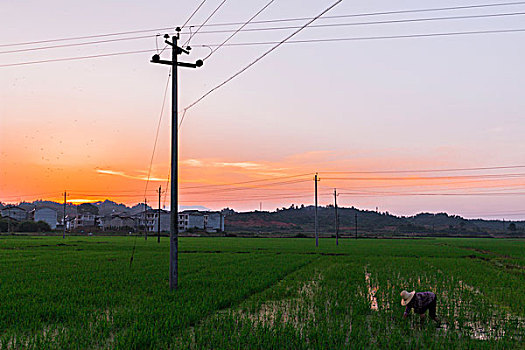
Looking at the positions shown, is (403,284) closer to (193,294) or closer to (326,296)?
(326,296)

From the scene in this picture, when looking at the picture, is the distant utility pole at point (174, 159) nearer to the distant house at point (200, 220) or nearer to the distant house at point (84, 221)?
the distant house at point (200, 220)

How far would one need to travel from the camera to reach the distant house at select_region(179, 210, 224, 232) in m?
126

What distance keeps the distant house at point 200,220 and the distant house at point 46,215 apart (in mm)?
38145

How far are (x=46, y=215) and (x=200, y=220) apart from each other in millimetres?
45871

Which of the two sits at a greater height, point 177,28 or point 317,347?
point 177,28

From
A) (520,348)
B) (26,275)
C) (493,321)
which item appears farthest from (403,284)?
(26,275)

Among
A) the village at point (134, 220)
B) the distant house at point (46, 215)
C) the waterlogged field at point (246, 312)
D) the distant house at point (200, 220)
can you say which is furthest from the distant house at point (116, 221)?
the waterlogged field at point (246, 312)

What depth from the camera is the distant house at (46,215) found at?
12988 cm

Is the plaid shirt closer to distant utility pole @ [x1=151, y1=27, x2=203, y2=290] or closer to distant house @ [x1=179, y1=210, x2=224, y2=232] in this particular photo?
distant utility pole @ [x1=151, y1=27, x2=203, y2=290]

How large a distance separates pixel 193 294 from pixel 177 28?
9373 mm

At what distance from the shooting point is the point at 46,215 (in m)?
132

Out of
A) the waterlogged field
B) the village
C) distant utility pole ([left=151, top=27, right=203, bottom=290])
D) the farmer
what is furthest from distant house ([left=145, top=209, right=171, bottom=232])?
the farmer

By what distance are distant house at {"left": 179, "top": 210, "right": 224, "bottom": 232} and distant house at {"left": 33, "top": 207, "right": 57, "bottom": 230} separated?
38145mm

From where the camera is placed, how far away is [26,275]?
1952cm
